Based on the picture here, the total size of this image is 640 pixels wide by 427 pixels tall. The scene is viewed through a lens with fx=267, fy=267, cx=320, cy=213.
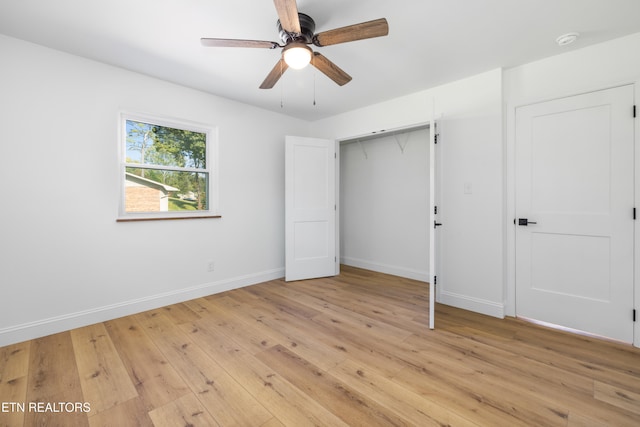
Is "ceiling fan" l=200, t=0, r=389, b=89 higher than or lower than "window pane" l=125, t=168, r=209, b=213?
higher

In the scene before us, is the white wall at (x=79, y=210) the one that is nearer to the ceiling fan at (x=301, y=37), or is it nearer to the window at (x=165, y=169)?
the window at (x=165, y=169)

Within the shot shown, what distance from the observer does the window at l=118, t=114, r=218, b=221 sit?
2.86 meters

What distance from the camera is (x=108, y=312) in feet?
8.64

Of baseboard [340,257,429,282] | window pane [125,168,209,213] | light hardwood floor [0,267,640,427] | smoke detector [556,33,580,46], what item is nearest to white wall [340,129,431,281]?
baseboard [340,257,429,282]

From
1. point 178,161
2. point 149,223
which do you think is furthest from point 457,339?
point 178,161

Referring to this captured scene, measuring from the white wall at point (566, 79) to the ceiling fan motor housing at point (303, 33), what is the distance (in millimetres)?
2150

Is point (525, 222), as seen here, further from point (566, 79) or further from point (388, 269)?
point (388, 269)

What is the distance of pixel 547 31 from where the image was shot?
6.91ft

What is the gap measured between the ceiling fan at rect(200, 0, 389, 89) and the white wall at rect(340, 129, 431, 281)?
237cm

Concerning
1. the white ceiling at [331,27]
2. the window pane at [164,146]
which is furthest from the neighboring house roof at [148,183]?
the white ceiling at [331,27]

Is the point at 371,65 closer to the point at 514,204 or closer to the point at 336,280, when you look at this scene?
the point at 514,204

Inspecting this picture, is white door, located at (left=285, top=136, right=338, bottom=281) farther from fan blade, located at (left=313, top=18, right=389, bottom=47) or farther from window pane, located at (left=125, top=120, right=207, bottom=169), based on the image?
fan blade, located at (left=313, top=18, right=389, bottom=47)

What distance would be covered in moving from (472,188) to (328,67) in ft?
6.58

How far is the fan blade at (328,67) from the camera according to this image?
1.95 metres
